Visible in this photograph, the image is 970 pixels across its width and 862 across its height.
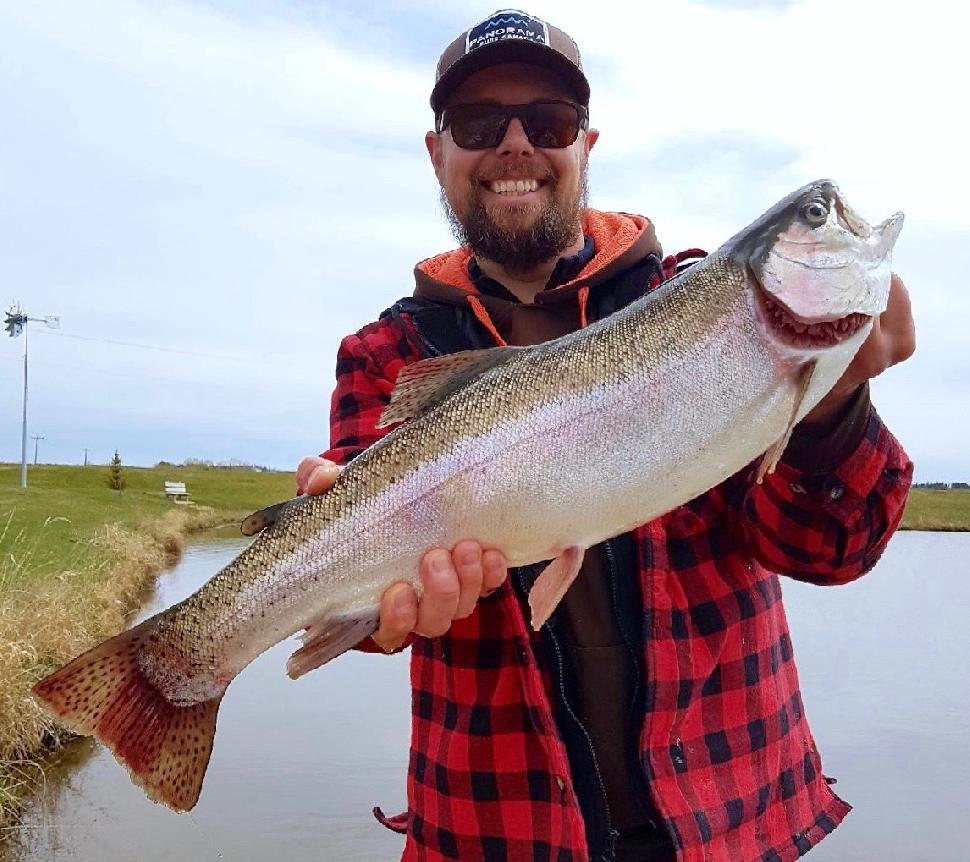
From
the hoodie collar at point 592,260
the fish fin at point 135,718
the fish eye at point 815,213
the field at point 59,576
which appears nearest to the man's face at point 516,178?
the hoodie collar at point 592,260

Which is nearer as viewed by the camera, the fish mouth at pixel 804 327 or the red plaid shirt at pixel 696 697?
the fish mouth at pixel 804 327

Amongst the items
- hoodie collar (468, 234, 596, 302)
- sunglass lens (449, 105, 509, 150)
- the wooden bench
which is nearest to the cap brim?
sunglass lens (449, 105, 509, 150)

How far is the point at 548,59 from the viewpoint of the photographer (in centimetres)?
373

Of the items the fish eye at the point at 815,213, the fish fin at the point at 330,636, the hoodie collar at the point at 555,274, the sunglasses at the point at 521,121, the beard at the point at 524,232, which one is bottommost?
the fish fin at the point at 330,636

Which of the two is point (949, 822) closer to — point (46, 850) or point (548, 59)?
point (46, 850)

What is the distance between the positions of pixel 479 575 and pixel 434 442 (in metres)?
0.43

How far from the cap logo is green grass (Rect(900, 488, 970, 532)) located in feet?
180

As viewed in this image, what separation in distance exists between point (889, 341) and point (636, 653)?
125cm

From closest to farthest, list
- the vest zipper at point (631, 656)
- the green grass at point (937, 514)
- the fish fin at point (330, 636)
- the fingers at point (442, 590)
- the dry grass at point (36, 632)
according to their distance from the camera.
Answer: the fingers at point (442, 590)
the fish fin at point (330, 636)
the vest zipper at point (631, 656)
the dry grass at point (36, 632)
the green grass at point (937, 514)

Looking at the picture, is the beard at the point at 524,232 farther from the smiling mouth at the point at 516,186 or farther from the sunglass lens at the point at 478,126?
the sunglass lens at the point at 478,126

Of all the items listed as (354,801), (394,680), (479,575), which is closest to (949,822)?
(354,801)

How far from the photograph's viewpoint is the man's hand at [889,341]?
8.02 feet

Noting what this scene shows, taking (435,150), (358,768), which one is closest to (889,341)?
(435,150)

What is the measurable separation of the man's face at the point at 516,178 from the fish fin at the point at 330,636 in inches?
68.0
